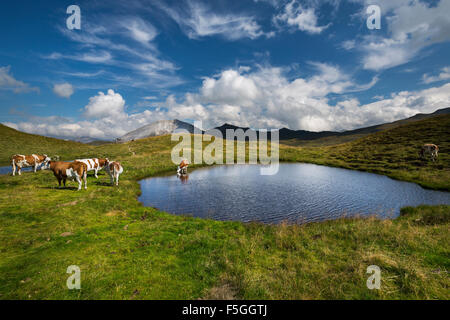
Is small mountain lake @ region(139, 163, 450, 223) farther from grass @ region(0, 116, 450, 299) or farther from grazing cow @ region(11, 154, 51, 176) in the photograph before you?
grazing cow @ region(11, 154, 51, 176)

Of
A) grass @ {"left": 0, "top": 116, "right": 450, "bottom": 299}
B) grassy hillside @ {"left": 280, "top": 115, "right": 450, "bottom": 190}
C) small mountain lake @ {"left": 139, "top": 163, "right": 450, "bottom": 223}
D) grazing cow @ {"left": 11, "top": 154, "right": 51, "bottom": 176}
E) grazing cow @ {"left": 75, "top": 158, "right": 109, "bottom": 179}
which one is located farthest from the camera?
grassy hillside @ {"left": 280, "top": 115, "right": 450, "bottom": 190}

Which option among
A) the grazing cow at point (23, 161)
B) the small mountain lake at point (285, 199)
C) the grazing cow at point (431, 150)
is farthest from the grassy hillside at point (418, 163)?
the grazing cow at point (23, 161)

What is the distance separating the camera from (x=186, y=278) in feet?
24.0

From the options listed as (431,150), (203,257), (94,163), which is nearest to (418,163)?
(431,150)

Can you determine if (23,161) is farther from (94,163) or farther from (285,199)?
(285,199)

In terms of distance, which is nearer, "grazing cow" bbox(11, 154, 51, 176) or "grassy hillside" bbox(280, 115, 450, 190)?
"grazing cow" bbox(11, 154, 51, 176)

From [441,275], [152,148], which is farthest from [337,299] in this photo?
[152,148]

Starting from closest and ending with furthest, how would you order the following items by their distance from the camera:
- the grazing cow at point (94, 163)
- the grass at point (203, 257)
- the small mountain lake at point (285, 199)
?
1. the grass at point (203, 257)
2. the small mountain lake at point (285, 199)
3. the grazing cow at point (94, 163)

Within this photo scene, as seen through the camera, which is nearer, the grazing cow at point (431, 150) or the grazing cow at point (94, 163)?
the grazing cow at point (94, 163)

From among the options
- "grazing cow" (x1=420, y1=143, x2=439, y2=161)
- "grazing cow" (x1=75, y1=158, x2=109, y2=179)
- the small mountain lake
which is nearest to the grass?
the small mountain lake

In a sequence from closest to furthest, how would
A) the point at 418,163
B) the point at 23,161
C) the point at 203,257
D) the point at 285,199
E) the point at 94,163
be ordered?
the point at 203,257, the point at 285,199, the point at 94,163, the point at 23,161, the point at 418,163

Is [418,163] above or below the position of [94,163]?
below

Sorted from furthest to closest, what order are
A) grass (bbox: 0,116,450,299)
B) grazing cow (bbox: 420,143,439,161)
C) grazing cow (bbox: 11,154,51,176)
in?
grazing cow (bbox: 420,143,439,161)
grazing cow (bbox: 11,154,51,176)
grass (bbox: 0,116,450,299)

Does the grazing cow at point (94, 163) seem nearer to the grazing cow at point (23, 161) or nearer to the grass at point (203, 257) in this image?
the grass at point (203, 257)
